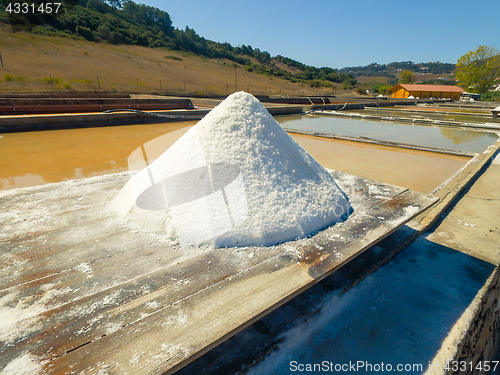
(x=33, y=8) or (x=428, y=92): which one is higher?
(x=33, y=8)

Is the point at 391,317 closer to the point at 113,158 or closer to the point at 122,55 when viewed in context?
the point at 113,158

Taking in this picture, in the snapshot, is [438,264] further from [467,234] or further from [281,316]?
[281,316]

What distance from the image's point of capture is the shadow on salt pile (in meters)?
1.19

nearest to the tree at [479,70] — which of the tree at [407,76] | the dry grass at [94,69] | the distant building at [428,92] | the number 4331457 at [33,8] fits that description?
the distant building at [428,92]

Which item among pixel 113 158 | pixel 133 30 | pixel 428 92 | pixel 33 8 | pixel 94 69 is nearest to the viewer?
pixel 113 158

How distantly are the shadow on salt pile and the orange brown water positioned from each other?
206 centimetres

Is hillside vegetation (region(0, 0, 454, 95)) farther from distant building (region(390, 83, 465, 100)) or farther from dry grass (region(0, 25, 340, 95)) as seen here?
distant building (region(390, 83, 465, 100))

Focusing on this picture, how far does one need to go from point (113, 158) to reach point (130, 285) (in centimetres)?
427

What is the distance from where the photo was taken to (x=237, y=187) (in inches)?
55.0

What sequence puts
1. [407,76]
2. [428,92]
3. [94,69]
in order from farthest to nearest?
[407,76] → [428,92] → [94,69]

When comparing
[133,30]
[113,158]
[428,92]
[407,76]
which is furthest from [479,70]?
[133,30]

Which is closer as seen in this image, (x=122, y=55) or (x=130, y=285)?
(x=130, y=285)

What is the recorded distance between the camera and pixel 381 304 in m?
1.46

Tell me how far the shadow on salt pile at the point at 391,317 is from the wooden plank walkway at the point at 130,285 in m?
0.41
